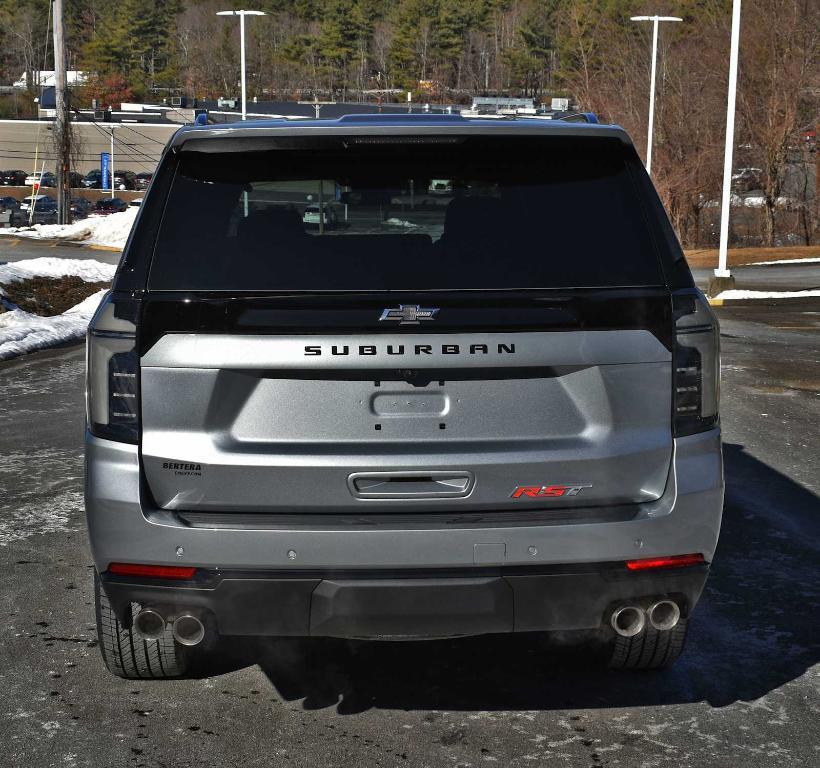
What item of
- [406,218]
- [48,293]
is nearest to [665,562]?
[406,218]

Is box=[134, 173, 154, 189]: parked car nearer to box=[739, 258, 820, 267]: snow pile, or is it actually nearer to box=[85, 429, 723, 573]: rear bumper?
box=[739, 258, 820, 267]: snow pile

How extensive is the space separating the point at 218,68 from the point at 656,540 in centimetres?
17205

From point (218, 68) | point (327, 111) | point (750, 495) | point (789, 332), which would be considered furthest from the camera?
point (218, 68)

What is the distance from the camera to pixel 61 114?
142ft

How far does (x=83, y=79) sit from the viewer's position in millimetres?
139250

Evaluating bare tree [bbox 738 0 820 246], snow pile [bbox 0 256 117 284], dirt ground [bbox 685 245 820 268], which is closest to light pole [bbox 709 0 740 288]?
snow pile [bbox 0 256 117 284]

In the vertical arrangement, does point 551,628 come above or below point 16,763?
above

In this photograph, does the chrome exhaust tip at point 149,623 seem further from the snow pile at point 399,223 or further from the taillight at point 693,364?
the taillight at point 693,364

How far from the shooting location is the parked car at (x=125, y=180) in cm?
9531

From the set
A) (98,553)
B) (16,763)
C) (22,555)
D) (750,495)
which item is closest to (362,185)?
(98,553)

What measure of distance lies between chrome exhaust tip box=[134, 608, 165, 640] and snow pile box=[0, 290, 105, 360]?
1117 cm

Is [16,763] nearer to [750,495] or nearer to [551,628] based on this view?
[551,628]

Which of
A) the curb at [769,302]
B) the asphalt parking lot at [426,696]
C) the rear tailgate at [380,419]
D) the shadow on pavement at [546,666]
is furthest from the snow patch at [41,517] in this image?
the curb at [769,302]

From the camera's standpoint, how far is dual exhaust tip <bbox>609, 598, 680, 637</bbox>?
13.7ft
